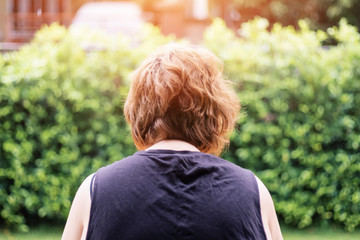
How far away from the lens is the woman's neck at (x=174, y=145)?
67.0 inches

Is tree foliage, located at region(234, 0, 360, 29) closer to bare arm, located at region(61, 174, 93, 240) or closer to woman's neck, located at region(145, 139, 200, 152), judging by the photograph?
woman's neck, located at region(145, 139, 200, 152)

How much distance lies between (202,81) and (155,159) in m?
0.33

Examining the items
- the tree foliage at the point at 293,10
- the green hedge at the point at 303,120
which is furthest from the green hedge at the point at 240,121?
the tree foliage at the point at 293,10

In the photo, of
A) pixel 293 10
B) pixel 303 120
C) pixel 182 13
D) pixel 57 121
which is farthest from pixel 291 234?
pixel 182 13

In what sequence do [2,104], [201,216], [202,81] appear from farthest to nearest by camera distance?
[2,104] → [202,81] → [201,216]

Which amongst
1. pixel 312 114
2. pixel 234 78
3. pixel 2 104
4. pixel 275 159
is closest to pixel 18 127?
pixel 2 104

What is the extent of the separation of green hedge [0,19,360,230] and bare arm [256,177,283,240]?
362 cm

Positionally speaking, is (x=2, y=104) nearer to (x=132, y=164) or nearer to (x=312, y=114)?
(x=312, y=114)

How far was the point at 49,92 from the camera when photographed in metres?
5.37

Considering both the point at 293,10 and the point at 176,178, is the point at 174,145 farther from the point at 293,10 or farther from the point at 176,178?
the point at 293,10

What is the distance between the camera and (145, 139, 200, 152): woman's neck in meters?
1.70

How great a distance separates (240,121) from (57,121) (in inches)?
78.6

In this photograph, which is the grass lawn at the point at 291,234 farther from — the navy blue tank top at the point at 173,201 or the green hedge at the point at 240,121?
the navy blue tank top at the point at 173,201

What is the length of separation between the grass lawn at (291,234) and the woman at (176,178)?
3868 mm
